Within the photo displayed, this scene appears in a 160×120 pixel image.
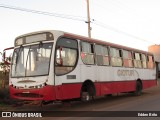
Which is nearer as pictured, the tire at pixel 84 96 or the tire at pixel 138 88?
the tire at pixel 84 96

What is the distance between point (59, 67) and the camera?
12359 mm

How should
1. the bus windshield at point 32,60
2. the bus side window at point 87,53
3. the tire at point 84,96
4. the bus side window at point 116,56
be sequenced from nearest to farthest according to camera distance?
the bus windshield at point 32,60 < the tire at point 84,96 < the bus side window at point 87,53 < the bus side window at point 116,56

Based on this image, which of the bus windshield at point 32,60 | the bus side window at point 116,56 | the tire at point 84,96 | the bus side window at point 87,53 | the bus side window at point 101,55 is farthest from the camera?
the bus side window at point 116,56

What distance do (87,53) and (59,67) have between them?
250 cm

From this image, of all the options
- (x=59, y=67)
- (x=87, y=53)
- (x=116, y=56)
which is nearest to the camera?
(x=59, y=67)

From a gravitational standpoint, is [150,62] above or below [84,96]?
above

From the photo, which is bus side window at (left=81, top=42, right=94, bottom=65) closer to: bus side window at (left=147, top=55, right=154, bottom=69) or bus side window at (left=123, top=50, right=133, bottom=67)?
bus side window at (left=123, top=50, right=133, bottom=67)

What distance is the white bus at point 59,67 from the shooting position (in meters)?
12.0

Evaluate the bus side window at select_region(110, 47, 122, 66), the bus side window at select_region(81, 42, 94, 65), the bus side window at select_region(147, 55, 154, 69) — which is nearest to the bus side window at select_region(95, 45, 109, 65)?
the bus side window at select_region(81, 42, 94, 65)

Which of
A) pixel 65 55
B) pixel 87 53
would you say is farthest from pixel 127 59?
pixel 65 55

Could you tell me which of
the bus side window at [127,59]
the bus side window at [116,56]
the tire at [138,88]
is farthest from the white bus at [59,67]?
the tire at [138,88]

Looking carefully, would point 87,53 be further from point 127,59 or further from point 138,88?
point 138,88

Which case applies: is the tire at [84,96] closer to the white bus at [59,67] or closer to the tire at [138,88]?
the white bus at [59,67]

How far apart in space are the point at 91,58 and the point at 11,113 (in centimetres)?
457
